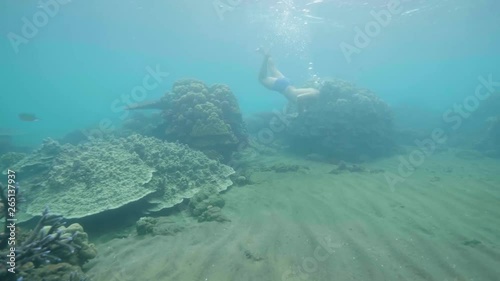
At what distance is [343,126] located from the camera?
14.3m

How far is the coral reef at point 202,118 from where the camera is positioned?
11.9 metres

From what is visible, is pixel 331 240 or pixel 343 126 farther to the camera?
pixel 343 126

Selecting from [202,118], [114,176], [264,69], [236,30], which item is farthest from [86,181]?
[236,30]

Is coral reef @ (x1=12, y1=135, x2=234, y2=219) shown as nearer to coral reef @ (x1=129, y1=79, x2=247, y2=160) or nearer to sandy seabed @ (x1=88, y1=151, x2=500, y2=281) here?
sandy seabed @ (x1=88, y1=151, x2=500, y2=281)

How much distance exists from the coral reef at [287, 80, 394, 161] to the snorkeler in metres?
0.51

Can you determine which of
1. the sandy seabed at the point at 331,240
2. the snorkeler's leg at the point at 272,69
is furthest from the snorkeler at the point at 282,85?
the sandy seabed at the point at 331,240

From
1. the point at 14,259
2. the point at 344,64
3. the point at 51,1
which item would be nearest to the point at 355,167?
the point at 14,259

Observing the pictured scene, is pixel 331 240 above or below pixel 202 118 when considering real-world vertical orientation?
below

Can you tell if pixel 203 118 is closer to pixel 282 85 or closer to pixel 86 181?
pixel 86 181

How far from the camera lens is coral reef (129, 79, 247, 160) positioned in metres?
11.9

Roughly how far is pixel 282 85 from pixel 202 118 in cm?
816

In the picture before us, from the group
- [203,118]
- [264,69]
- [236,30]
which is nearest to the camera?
[203,118]

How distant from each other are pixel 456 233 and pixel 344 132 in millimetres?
8381

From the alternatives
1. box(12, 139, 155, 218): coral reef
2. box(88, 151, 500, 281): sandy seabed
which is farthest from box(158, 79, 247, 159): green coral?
box(12, 139, 155, 218): coral reef
